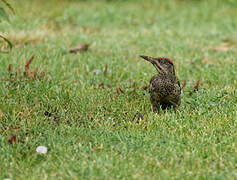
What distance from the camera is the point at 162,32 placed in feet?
32.9

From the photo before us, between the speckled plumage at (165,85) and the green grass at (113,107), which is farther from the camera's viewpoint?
the speckled plumage at (165,85)

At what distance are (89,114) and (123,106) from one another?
0.55 metres

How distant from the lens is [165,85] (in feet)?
16.5

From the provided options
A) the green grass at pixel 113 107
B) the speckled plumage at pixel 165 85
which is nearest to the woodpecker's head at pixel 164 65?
the speckled plumage at pixel 165 85

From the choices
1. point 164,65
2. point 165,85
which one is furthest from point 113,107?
point 164,65

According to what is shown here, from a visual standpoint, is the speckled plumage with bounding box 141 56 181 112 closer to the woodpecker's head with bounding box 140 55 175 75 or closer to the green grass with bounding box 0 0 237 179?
the woodpecker's head with bounding box 140 55 175 75

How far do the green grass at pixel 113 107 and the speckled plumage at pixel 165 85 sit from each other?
21cm

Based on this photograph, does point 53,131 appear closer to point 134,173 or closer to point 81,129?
point 81,129

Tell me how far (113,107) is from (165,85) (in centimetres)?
75

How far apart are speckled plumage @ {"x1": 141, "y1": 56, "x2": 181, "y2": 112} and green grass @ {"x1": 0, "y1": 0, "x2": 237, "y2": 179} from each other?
0.21 m

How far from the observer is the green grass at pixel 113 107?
3756 millimetres

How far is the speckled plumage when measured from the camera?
5031mm

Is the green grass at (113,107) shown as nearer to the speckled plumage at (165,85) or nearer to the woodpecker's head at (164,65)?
the speckled plumage at (165,85)

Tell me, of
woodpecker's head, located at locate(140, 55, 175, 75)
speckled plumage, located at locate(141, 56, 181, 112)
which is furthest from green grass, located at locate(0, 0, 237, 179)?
woodpecker's head, located at locate(140, 55, 175, 75)
